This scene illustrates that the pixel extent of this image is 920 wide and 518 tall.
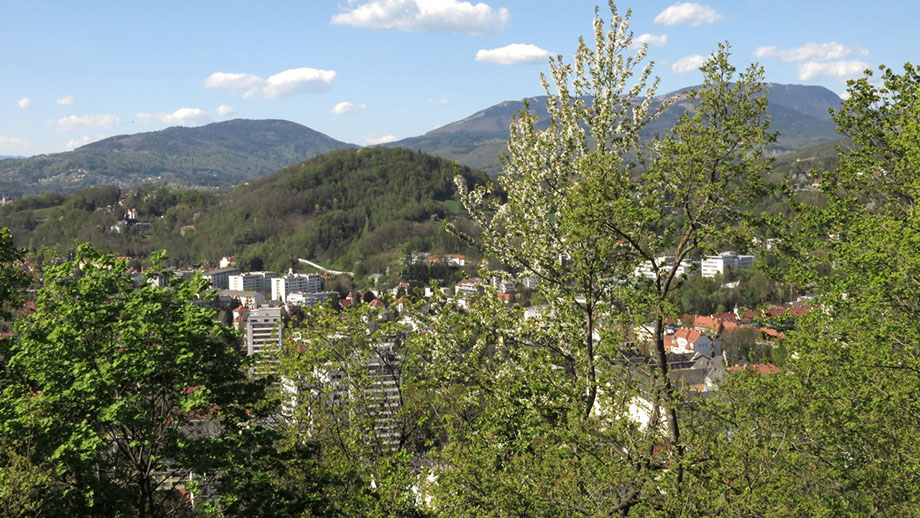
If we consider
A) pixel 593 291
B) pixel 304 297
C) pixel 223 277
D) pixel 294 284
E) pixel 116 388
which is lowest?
pixel 304 297

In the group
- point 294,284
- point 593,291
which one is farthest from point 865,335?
point 294,284

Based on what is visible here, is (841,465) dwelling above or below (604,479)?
below

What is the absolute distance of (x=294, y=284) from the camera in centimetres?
15025

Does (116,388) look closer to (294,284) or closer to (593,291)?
(593,291)

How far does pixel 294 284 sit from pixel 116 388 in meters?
143

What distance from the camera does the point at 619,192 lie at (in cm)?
930

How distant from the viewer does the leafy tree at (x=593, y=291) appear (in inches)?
355

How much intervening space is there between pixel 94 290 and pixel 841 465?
474 inches

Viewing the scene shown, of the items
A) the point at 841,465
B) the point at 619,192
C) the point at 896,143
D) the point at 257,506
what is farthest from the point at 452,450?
the point at 896,143

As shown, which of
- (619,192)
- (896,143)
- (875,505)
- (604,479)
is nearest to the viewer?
(604,479)

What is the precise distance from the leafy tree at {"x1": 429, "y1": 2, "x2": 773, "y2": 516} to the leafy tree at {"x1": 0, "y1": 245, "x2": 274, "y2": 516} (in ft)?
12.4

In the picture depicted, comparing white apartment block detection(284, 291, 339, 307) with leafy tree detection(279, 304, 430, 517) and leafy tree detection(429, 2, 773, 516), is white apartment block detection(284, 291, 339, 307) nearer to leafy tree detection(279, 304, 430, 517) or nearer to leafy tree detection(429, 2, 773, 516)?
leafy tree detection(279, 304, 430, 517)

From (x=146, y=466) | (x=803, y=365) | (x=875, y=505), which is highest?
(x=803, y=365)

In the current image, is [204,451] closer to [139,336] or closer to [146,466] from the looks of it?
[146,466]
